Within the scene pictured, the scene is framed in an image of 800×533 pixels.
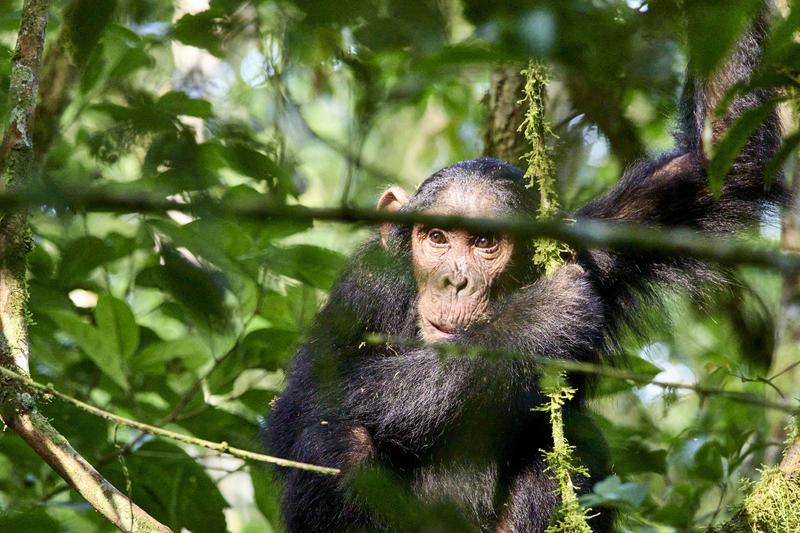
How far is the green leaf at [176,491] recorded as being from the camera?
15.8 feet

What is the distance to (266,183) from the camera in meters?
2.24

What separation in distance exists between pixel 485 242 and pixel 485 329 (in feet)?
1.94

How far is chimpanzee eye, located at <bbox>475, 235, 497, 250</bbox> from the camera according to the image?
5.16m

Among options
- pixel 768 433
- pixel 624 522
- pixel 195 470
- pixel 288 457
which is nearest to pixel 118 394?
pixel 195 470

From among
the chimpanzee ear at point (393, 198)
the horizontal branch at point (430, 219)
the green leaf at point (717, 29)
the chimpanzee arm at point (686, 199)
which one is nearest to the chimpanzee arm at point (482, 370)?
the chimpanzee arm at point (686, 199)

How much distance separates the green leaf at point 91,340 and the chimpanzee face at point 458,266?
1.65 meters

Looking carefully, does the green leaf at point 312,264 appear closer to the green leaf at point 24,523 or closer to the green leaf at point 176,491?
the green leaf at point 24,523

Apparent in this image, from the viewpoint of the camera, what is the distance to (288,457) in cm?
518

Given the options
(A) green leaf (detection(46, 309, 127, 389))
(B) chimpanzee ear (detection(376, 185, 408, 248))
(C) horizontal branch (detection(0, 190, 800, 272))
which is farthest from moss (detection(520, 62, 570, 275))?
(C) horizontal branch (detection(0, 190, 800, 272))

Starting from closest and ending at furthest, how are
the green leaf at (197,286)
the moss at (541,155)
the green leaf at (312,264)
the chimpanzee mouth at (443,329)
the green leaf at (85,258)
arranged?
the green leaf at (197,286), the green leaf at (312,264), the green leaf at (85,258), the moss at (541,155), the chimpanzee mouth at (443,329)

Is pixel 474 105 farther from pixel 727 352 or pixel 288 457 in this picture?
pixel 288 457

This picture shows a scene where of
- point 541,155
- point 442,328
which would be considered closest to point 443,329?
point 442,328

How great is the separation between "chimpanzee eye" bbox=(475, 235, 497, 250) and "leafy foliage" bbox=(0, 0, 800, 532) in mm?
579

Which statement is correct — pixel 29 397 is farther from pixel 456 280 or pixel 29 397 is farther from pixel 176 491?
pixel 456 280
